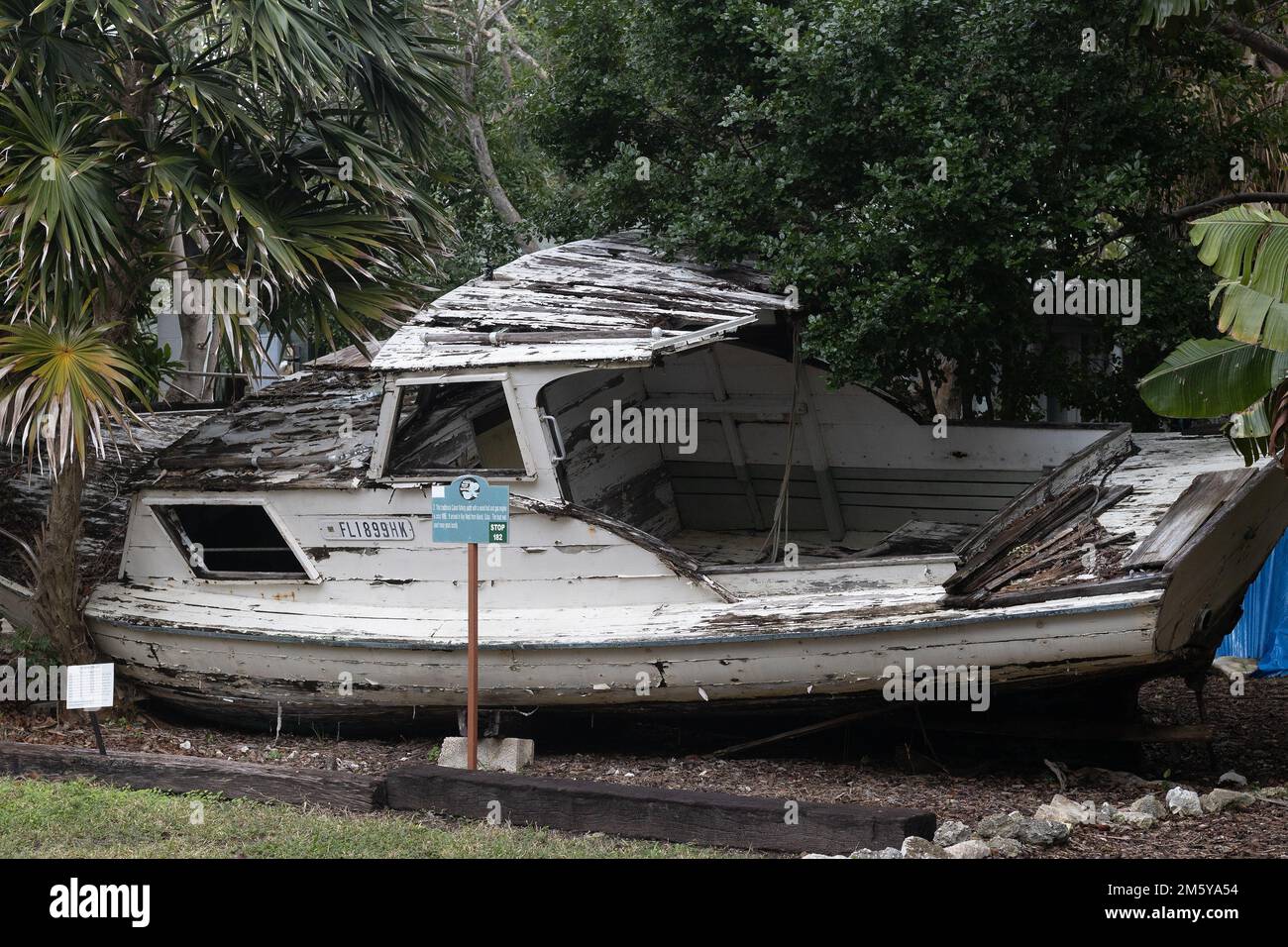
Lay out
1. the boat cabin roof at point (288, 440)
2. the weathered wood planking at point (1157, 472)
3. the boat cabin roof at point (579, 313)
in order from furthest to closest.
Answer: the boat cabin roof at point (288, 440)
the boat cabin roof at point (579, 313)
the weathered wood planking at point (1157, 472)

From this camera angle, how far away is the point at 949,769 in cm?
852

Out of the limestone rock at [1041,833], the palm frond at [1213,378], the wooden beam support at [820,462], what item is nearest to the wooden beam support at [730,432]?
the wooden beam support at [820,462]

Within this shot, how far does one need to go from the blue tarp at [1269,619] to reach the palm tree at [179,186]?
760 cm

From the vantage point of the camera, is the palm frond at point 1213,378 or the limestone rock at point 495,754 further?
the limestone rock at point 495,754

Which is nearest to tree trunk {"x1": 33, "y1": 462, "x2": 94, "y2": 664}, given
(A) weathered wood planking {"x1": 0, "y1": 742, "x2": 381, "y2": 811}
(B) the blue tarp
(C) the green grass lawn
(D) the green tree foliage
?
(A) weathered wood planking {"x1": 0, "y1": 742, "x2": 381, "y2": 811}

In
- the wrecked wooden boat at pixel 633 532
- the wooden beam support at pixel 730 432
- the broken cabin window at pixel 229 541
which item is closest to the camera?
the wrecked wooden boat at pixel 633 532

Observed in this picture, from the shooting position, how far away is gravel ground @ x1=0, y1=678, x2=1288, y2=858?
265 inches

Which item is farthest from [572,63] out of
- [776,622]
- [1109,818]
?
[1109,818]

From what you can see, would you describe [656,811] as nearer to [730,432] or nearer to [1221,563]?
[1221,563]

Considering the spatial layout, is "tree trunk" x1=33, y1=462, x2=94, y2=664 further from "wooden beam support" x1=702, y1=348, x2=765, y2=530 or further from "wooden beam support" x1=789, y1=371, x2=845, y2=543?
"wooden beam support" x1=789, y1=371, x2=845, y2=543

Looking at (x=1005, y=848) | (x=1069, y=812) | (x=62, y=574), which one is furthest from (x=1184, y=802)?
(x=62, y=574)

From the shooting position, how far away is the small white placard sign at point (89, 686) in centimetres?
770

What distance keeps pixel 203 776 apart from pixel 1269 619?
8.90 metres

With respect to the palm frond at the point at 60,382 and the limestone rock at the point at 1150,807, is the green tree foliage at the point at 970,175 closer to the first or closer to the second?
the limestone rock at the point at 1150,807
